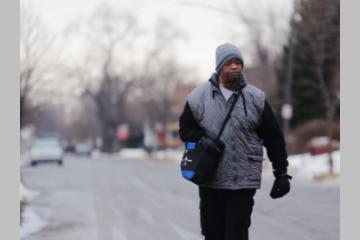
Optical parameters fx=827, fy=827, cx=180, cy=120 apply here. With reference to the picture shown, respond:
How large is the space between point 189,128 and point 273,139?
0.50m

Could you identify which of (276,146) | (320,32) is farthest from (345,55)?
(320,32)

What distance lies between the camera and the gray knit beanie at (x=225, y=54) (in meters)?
4.77

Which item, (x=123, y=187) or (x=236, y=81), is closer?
(x=236, y=81)

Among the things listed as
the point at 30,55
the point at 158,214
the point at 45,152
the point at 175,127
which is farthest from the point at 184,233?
the point at 175,127

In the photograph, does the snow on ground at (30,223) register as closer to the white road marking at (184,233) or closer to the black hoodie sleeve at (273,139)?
the white road marking at (184,233)

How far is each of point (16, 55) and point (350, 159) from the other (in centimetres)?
411

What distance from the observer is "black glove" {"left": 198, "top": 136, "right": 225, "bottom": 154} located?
186 inches

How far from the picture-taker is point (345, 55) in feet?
31.9

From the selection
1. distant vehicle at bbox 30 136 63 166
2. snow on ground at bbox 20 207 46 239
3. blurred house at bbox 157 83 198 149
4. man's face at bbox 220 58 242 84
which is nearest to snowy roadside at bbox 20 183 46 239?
snow on ground at bbox 20 207 46 239

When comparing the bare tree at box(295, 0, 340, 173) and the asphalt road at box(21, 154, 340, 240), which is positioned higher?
the bare tree at box(295, 0, 340, 173)

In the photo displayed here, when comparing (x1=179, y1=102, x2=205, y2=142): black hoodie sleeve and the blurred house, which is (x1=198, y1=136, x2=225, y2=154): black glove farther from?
the blurred house

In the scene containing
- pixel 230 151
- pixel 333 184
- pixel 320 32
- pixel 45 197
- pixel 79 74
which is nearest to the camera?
pixel 230 151

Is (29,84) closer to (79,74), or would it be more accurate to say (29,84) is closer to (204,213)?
(204,213)

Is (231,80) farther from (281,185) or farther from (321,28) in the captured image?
(321,28)
